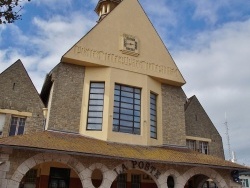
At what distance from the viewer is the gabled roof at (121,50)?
60.2 feet

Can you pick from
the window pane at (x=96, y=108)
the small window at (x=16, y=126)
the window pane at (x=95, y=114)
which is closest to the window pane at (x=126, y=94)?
the window pane at (x=96, y=108)

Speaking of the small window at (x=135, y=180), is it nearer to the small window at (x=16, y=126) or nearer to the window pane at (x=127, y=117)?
the window pane at (x=127, y=117)

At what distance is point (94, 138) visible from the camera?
55.5 feet

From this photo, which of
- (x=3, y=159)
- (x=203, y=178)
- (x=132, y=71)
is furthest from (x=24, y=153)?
(x=203, y=178)

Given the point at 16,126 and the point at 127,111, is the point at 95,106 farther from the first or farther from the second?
the point at 16,126

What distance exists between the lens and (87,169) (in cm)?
1412

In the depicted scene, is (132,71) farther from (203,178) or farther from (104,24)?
(203,178)

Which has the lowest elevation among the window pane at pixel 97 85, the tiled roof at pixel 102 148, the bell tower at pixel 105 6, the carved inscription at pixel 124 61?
the tiled roof at pixel 102 148

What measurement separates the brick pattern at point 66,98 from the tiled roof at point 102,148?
0.66 m

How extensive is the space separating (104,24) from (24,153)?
9.52 meters

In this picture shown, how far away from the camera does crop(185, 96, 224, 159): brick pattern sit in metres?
22.7

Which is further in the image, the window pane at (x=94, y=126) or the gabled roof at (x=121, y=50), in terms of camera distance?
the gabled roof at (x=121, y=50)

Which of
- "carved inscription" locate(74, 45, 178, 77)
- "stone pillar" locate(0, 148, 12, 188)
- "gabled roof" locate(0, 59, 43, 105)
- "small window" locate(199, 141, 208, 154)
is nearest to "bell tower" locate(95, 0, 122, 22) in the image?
"carved inscription" locate(74, 45, 178, 77)

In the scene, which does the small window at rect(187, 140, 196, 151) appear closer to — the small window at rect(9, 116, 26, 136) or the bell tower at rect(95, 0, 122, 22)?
the small window at rect(9, 116, 26, 136)
